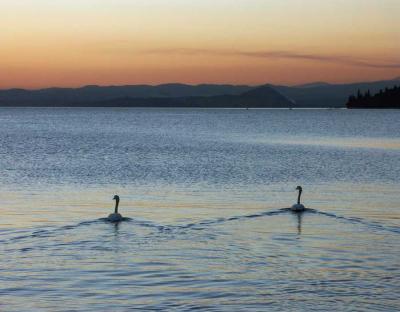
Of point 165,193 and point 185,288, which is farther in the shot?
point 165,193

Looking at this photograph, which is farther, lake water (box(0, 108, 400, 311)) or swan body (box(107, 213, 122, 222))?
swan body (box(107, 213, 122, 222))

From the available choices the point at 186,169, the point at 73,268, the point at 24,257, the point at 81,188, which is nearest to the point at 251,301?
the point at 73,268

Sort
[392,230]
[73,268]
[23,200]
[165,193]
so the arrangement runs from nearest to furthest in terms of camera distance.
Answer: [73,268], [392,230], [23,200], [165,193]

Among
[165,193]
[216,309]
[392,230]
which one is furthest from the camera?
[165,193]

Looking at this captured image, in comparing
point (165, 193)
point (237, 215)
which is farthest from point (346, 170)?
point (237, 215)

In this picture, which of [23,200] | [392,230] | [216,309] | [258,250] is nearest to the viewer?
[216,309]

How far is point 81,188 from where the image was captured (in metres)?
40.0

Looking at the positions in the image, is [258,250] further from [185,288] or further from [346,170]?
[346,170]

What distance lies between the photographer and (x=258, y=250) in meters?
21.9

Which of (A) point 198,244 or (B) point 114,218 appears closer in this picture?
(A) point 198,244

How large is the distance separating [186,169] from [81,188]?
1461cm

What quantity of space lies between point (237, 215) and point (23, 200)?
1059cm

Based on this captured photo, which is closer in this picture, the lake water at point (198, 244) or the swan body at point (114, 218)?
the lake water at point (198, 244)

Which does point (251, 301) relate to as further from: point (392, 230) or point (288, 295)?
point (392, 230)
